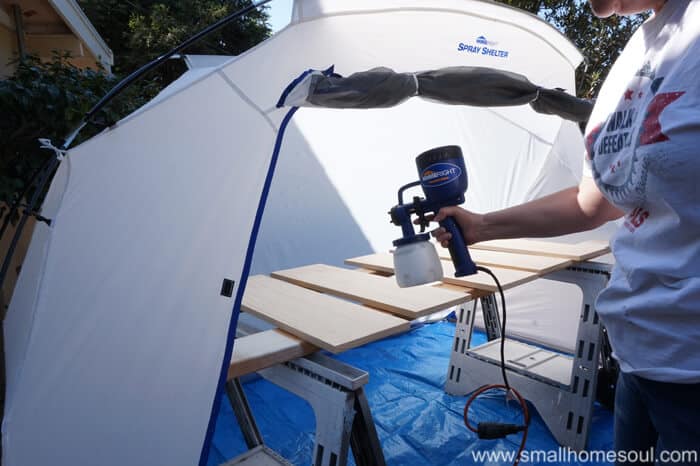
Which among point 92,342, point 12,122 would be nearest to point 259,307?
point 92,342

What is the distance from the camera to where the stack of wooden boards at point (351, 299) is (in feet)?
3.56

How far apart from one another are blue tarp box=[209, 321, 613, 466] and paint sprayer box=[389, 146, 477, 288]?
1.21 m

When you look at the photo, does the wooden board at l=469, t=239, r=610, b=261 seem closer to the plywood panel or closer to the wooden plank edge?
the plywood panel

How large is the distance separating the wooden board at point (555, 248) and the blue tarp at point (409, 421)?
0.74m

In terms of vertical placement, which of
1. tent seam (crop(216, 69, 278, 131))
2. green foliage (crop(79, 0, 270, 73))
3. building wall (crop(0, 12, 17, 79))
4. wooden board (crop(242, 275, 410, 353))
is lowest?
wooden board (crop(242, 275, 410, 353))

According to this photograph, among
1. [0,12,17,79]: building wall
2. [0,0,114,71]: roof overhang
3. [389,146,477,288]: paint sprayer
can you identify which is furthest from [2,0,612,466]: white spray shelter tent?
[0,0,114,71]: roof overhang

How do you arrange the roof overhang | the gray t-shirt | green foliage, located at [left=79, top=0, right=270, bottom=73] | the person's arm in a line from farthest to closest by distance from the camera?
green foliage, located at [left=79, top=0, right=270, bottom=73]
the roof overhang
the person's arm
the gray t-shirt

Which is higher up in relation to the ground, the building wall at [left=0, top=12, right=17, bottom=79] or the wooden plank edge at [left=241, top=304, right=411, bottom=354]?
the building wall at [left=0, top=12, right=17, bottom=79]

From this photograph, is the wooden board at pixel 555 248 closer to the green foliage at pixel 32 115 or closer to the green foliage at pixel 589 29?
the green foliage at pixel 32 115

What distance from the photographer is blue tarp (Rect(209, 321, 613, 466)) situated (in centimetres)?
191

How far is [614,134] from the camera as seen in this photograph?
753mm

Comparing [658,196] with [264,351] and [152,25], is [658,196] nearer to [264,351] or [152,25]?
[264,351]

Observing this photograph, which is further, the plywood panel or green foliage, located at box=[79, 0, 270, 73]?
green foliage, located at box=[79, 0, 270, 73]

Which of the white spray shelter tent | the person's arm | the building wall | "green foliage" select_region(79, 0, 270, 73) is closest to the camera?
the person's arm
